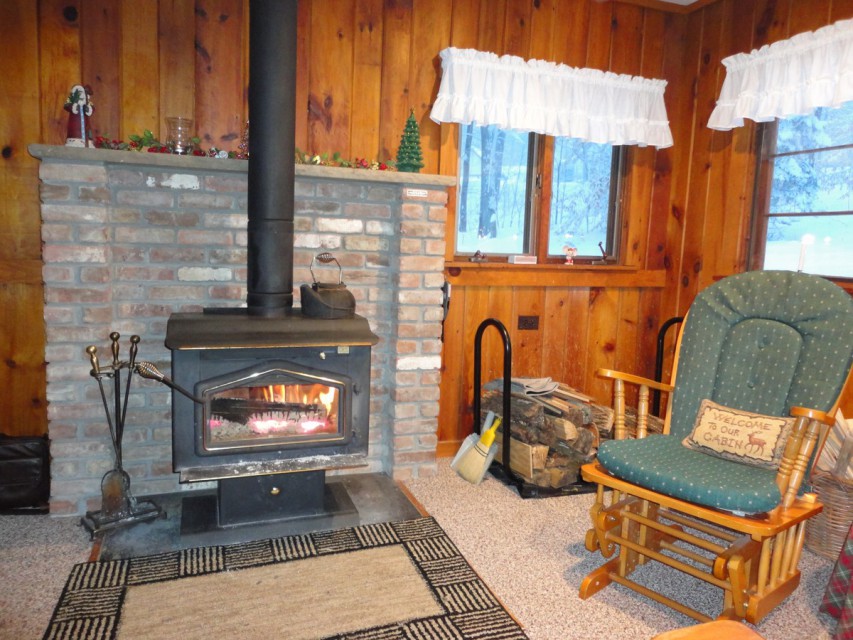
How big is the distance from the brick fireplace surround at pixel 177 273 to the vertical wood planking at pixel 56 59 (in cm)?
41

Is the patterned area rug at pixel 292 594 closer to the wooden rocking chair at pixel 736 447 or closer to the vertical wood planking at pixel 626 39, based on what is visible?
the wooden rocking chair at pixel 736 447

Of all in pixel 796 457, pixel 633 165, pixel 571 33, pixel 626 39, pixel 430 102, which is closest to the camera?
pixel 796 457

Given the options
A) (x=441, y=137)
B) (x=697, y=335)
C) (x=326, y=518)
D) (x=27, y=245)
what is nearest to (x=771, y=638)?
(x=697, y=335)

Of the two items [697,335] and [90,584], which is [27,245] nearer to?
[90,584]

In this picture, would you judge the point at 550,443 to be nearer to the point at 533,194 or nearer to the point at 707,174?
the point at 533,194

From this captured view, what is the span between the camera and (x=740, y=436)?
215cm

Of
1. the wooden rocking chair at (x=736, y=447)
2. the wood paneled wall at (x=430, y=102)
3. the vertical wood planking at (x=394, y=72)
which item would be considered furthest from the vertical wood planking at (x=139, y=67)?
the wooden rocking chair at (x=736, y=447)

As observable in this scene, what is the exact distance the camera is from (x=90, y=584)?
6.75ft

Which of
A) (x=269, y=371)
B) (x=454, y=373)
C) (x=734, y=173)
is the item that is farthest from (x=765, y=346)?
(x=269, y=371)

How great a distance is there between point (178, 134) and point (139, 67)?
17.5 inches

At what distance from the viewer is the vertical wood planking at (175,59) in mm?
2730

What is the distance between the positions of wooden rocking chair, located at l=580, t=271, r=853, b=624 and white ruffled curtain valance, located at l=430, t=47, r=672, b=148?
4.24ft

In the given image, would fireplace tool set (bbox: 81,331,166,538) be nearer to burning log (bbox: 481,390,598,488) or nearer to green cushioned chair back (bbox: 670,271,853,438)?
burning log (bbox: 481,390,598,488)

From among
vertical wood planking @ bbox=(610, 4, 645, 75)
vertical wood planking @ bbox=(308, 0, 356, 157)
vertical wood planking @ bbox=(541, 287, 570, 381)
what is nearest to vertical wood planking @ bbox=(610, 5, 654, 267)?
vertical wood planking @ bbox=(610, 4, 645, 75)
